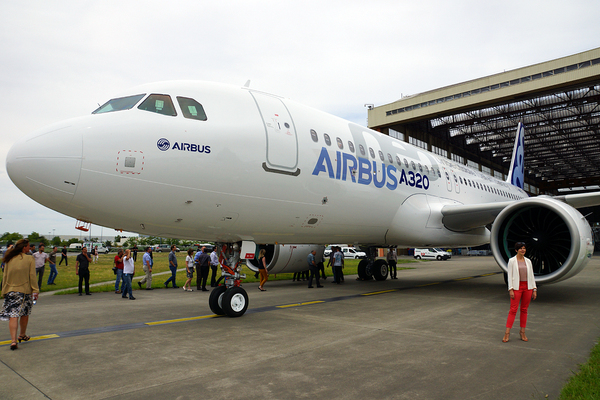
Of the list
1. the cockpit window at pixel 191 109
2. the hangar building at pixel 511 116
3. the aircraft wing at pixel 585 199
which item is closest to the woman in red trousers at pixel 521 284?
the cockpit window at pixel 191 109

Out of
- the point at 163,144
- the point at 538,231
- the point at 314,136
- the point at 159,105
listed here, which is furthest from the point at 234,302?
the point at 538,231

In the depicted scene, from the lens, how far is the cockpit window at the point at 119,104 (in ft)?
20.6

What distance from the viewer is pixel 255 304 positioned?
10031 millimetres

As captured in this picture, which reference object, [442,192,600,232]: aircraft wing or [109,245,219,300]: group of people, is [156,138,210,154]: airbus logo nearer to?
[109,245,219,300]: group of people

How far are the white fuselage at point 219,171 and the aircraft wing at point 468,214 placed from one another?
238 cm

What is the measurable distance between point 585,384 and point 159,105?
6.47 m

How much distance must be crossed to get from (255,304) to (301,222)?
311cm

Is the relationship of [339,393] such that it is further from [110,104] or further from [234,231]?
[110,104]

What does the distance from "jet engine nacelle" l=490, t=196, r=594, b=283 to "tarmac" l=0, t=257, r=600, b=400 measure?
130 cm

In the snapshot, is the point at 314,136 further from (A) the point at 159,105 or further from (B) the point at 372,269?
(B) the point at 372,269

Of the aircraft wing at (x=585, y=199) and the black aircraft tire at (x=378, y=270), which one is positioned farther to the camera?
the black aircraft tire at (x=378, y=270)

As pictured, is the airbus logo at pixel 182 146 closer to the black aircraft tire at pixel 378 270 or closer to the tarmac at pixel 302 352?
the tarmac at pixel 302 352

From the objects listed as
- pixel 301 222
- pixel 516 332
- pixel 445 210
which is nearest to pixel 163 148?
pixel 301 222

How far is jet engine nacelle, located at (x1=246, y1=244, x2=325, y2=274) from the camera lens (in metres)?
13.6
